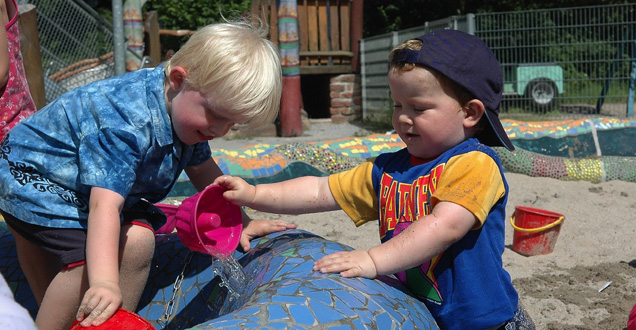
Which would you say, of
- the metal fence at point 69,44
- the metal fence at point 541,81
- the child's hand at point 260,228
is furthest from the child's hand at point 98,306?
the metal fence at point 541,81

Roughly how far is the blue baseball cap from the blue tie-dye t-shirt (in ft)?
2.70

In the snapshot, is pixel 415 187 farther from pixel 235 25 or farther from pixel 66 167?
pixel 66 167

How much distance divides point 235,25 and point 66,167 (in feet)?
2.44

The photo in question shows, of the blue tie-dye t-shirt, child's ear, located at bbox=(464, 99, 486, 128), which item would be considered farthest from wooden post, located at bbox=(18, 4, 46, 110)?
child's ear, located at bbox=(464, 99, 486, 128)

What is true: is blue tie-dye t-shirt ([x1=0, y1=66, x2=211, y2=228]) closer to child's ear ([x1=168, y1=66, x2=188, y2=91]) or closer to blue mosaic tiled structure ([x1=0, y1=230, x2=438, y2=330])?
child's ear ([x1=168, y1=66, x2=188, y2=91])

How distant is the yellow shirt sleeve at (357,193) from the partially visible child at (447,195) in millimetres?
138

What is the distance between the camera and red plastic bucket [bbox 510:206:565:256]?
12.3 feet

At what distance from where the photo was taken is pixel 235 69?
84.7 inches

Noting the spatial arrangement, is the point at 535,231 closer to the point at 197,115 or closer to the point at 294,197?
the point at 294,197

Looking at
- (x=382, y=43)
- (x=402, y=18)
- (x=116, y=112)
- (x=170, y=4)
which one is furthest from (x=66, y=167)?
(x=402, y=18)

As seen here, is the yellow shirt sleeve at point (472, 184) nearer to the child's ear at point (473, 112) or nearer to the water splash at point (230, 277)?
the child's ear at point (473, 112)

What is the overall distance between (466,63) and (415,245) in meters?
0.58

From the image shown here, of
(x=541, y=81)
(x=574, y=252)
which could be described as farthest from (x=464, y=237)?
(x=541, y=81)

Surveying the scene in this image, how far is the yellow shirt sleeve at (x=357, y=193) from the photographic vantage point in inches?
93.4
